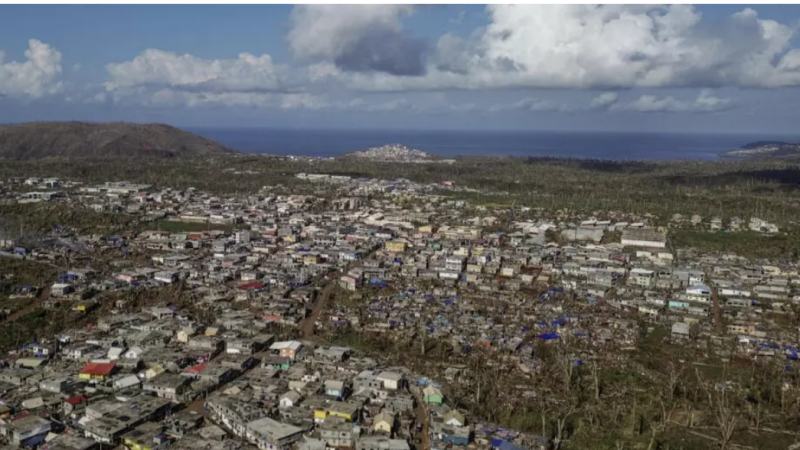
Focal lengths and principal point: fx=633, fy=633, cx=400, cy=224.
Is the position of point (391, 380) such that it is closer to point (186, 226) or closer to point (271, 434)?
point (271, 434)

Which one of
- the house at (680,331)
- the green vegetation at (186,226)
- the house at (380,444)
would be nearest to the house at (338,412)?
the house at (380,444)

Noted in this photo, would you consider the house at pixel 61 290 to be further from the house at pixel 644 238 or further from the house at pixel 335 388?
the house at pixel 644 238

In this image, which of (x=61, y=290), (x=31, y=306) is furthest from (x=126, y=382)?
(x=61, y=290)

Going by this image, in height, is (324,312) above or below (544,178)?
below

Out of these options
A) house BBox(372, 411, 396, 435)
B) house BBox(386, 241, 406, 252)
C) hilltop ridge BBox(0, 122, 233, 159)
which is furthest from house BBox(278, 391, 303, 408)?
hilltop ridge BBox(0, 122, 233, 159)

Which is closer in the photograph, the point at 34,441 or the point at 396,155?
the point at 34,441

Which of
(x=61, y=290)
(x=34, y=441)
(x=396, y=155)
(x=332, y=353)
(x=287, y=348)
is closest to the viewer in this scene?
(x=34, y=441)
